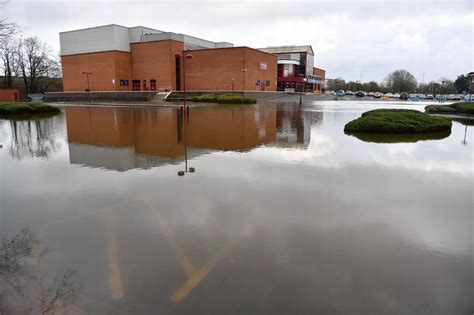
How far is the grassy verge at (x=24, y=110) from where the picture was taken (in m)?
28.4

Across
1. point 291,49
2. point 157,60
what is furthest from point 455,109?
point 291,49

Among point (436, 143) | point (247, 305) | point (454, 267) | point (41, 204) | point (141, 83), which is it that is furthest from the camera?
point (141, 83)

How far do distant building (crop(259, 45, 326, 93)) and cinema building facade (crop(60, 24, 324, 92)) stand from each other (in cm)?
1312

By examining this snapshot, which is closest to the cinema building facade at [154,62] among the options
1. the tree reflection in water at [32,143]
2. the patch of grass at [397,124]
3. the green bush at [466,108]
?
the green bush at [466,108]

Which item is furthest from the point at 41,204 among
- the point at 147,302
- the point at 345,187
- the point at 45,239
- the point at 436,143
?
the point at 436,143

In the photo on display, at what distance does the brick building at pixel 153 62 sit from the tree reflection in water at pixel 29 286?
5422cm

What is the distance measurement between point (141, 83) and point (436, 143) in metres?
58.3

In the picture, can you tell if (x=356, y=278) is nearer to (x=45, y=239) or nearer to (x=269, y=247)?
(x=269, y=247)

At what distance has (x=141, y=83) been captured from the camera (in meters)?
64.4

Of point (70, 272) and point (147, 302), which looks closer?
point (147, 302)

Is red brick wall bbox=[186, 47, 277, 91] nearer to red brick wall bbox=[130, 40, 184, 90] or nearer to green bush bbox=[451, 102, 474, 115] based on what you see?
red brick wall bbox=[130, 40, 184, 90]

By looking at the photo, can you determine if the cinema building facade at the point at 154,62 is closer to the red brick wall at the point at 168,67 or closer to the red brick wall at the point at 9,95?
the red brick wall at the point at 168,67

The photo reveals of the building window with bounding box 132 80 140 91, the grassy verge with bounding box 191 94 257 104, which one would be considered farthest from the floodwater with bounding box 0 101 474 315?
the building window with bounding box 132 80 140 91

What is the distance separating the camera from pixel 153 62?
6153 cm
